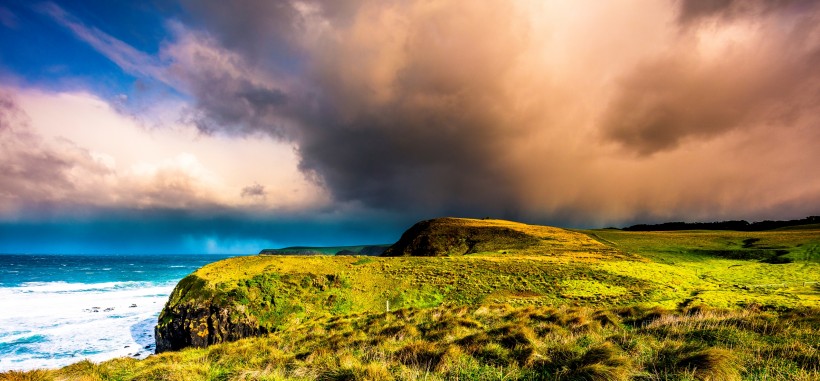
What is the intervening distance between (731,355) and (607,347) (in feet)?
7.32

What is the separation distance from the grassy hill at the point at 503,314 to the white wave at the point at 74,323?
36.2 ft

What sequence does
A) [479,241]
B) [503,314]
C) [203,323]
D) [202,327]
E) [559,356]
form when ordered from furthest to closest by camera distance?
[479,241] → [203,323] → [202,327] → [503,314] → [559,356]

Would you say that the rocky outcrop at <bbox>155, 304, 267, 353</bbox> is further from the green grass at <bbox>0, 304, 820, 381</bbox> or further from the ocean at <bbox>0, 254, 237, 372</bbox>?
the green grass at <bbox>0, 304, 820, 381</bbox>

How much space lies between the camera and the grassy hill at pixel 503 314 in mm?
7805

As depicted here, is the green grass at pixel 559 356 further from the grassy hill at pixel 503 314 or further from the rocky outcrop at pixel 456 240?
the rocky outcrop at pixel 456 240

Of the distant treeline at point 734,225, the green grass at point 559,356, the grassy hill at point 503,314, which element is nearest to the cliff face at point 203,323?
the grassy hill at point 503,314

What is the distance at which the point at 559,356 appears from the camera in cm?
835

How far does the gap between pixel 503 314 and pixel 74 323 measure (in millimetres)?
59367

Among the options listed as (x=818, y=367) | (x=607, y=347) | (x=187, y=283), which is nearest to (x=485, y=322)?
(x=607, y=347)

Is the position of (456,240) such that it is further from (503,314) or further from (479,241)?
(503,314)

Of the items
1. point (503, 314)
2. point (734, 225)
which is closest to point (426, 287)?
point (503, 314)

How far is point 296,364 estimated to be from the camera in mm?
9445

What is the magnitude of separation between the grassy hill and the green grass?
2.1 inches

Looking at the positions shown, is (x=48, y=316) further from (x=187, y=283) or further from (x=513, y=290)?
(x=513, y=290)
